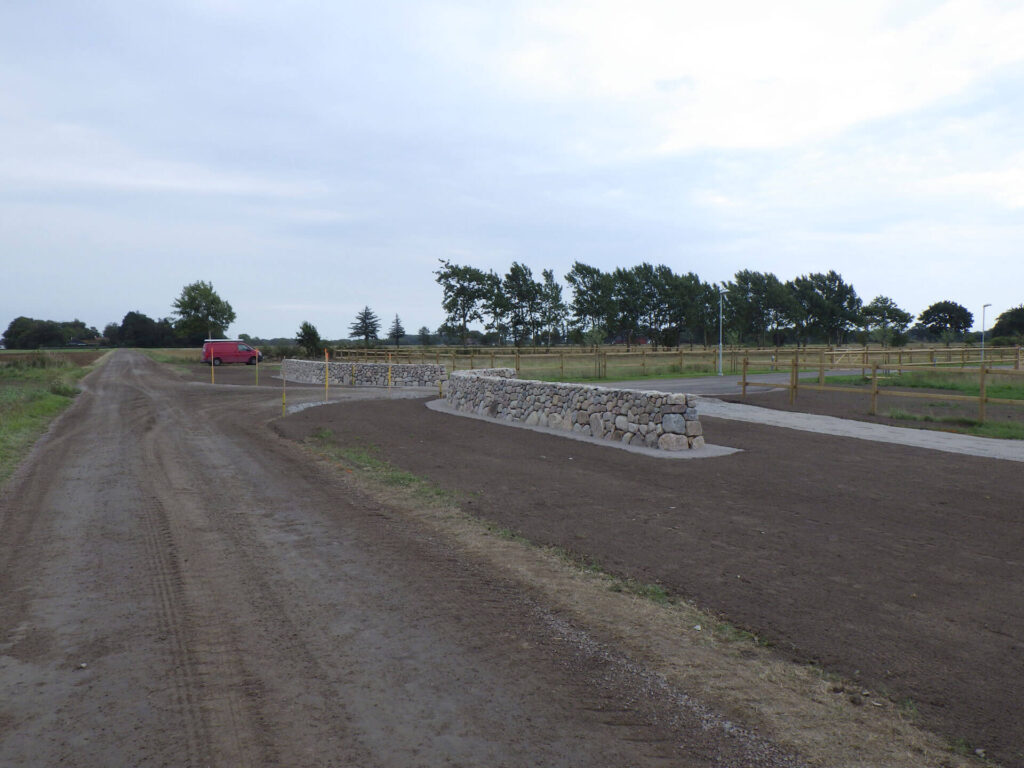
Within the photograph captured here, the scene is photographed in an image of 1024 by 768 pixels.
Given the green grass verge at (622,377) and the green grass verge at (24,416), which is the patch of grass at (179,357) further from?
the green grass verge at (622,377)

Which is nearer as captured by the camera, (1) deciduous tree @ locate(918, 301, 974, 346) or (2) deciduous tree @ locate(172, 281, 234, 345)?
(2) deciduous tree @ locate(172, 281, 234, 345)

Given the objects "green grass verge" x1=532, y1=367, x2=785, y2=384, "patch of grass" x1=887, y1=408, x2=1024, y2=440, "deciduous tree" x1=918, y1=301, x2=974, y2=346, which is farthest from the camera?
"deciduous tree" x1=918, y1=301, x2=974, y2=346

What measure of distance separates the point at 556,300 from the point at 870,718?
90591 mm

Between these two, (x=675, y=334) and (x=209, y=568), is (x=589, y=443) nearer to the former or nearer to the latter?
(x=209, y=568)

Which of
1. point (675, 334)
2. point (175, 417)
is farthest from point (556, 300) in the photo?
point (175, 417)

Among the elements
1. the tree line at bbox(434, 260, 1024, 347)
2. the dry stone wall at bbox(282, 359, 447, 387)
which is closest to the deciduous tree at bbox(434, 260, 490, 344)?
the tree line at bbox(434, 260, 1024, 347)

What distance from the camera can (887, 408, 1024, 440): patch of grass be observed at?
1430 centimetres

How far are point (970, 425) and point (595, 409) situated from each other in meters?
8.55

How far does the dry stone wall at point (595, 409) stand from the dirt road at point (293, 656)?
19.9ft

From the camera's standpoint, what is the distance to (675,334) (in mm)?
96000

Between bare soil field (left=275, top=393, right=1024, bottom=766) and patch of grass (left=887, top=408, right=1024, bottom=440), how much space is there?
3.31 meters

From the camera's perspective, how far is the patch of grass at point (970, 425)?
14305 mm

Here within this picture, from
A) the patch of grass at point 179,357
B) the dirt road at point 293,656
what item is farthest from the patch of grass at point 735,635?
the patch of grass at point 179,357

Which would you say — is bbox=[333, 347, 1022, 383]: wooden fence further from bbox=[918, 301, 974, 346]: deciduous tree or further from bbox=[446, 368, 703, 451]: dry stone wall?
bbox=[918, 301, 974, 346]: deciduous tree
